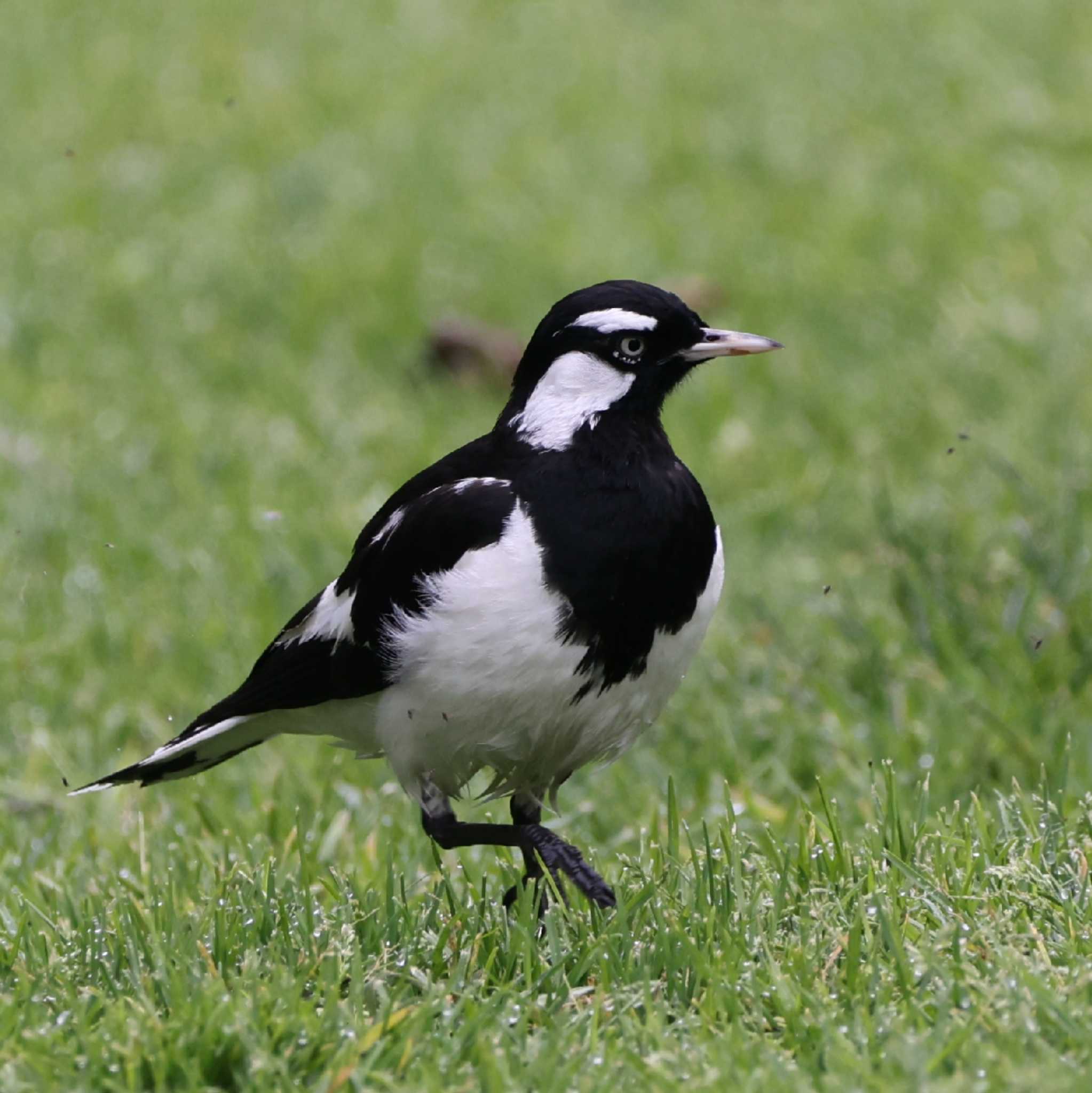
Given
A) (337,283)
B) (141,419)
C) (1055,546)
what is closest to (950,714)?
(1055,546)

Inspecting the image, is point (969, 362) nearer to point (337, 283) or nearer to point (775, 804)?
point (337, 283)

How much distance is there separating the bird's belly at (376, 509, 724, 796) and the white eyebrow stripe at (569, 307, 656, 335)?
424 mm

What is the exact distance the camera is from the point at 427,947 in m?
3.32

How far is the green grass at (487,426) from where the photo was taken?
2.98 m

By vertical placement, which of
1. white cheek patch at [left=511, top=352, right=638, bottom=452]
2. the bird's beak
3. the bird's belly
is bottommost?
the bird's belly

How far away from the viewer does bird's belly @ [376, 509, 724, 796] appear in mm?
3350

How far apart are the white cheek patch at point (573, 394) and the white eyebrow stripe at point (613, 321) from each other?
6 cm

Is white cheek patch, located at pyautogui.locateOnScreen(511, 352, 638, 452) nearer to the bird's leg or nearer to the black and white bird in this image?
the black and white bird

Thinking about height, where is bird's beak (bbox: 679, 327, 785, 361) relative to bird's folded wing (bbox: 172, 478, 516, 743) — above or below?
above

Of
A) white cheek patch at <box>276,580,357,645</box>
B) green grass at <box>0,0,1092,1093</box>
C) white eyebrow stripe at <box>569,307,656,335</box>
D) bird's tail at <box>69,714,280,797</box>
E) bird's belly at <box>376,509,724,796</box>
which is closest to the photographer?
green grass at <box>0,0,1092,1093</box>

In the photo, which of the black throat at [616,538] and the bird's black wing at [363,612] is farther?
the bird's black wing at [363,612]

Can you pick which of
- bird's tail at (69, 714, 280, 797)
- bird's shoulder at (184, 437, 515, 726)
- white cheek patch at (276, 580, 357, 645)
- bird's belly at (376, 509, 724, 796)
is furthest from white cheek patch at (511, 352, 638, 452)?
bird's tail at (69, 714, 280, 797)

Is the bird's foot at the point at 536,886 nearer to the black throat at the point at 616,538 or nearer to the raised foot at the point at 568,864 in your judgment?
the raised foot at the point at 568,864

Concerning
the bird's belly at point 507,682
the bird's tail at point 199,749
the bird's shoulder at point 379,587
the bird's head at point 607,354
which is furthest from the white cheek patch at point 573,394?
the bird's tail at point 199,749
